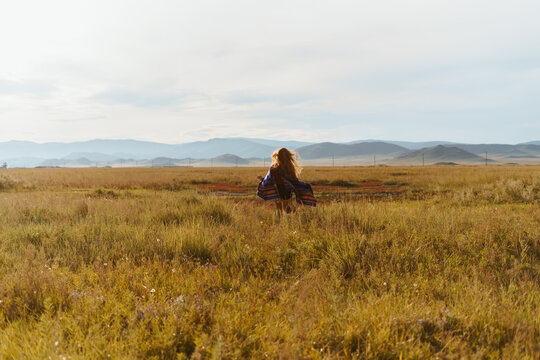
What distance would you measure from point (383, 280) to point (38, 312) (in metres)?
4.02

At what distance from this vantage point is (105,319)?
3129 mm

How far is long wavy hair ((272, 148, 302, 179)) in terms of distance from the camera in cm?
797

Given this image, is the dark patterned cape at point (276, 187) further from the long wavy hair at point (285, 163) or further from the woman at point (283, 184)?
the long wavy hair at point (285, 163)

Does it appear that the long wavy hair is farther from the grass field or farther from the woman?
the grass field

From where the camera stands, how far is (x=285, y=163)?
800 cm

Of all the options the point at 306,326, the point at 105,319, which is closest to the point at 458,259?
the point at 306,326

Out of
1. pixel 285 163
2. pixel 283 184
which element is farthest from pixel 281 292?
pixel 285 163

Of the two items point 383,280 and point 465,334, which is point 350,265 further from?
point 465,334

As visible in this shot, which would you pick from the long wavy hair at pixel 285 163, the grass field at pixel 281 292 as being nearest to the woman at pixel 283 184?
the long wavy hair at pixel 285 163

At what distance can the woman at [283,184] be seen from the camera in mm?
7895

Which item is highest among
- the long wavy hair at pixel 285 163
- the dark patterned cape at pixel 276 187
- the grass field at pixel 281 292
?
the long wavy hair at pixel 285 163

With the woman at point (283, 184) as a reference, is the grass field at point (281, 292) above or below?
below

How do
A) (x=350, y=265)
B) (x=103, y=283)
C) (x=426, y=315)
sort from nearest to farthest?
(x=426, y=315), (x=103, y=283), (x=350, y=265)

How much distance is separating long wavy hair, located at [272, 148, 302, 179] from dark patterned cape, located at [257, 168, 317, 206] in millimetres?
130
